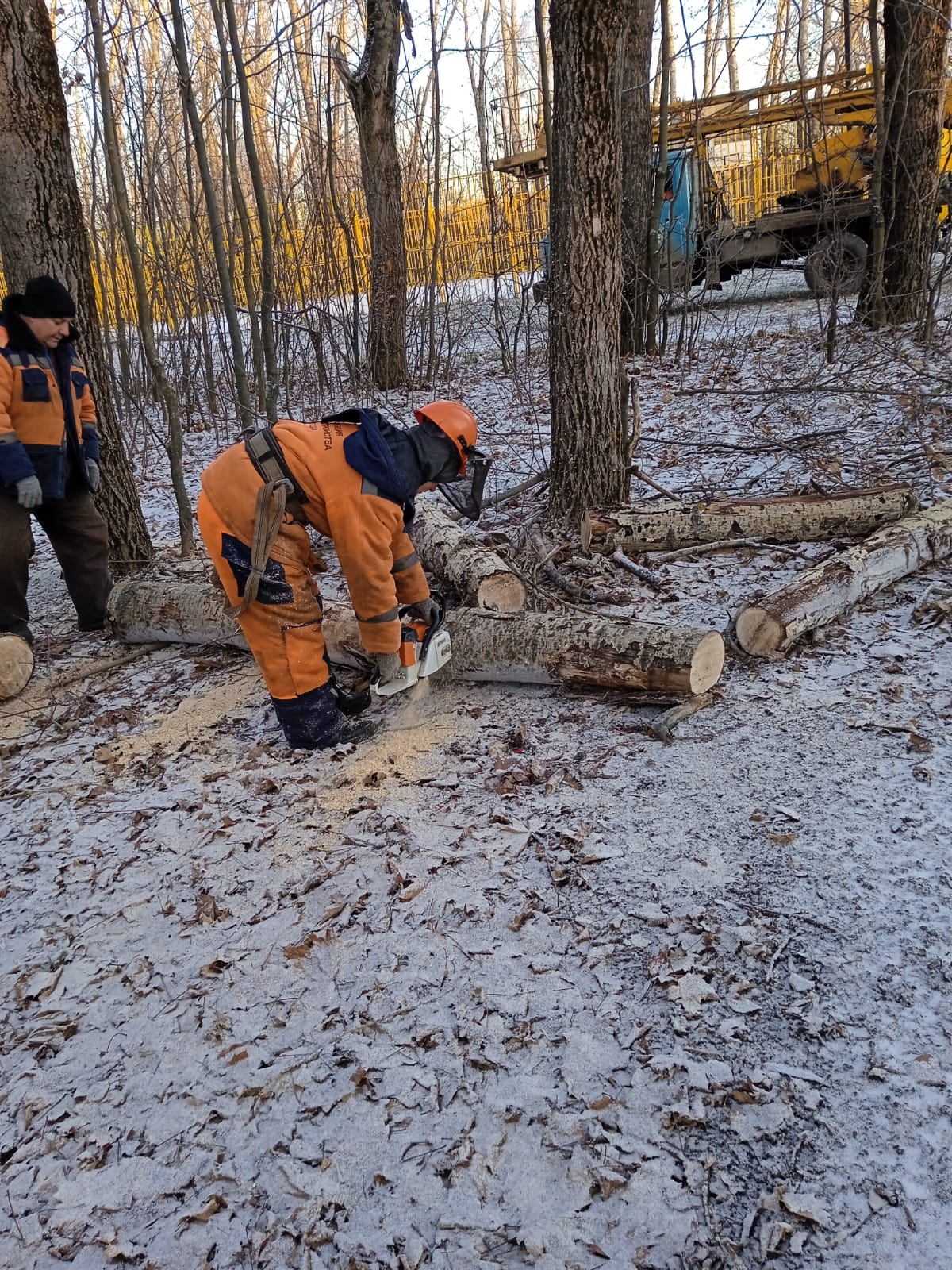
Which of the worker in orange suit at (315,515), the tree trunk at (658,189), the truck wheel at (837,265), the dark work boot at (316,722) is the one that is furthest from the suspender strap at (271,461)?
the tree trunk at (658,189)

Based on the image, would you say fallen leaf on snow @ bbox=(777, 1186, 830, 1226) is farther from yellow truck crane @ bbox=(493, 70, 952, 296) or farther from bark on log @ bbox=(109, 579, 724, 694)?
yellow truck crane @ bbox=(493, 70, 952, 296)

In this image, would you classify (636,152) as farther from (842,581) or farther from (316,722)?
(316,722)

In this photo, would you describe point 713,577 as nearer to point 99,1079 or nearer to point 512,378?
point 99,1079

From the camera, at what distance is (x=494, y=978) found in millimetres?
2383

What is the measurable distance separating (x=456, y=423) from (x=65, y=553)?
117 inches

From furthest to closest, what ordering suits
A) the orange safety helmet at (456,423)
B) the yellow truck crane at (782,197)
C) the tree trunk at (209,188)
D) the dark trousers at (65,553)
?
the yellow truck crane at (782,197)
the tree trunk at (209,188)
the dark trousers at (65,553)
the orange safety helmet at (456,423)

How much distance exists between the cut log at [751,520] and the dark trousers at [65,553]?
9.85 feet

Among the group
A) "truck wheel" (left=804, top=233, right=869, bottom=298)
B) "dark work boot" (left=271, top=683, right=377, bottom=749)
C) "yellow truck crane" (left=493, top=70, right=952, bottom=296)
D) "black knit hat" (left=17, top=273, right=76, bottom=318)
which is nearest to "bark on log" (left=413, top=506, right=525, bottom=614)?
"dark work boot" (left=271, top=683, right=377, bottom=749)

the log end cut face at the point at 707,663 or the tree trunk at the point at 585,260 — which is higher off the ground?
the tree trunk at the point at 585,260

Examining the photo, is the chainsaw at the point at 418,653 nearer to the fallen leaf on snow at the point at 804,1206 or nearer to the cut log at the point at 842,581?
the cut log at the point at 842,581

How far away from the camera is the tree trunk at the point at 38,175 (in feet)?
15.2

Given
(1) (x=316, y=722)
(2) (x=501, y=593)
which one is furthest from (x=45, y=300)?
(2) (x=501, y=593)

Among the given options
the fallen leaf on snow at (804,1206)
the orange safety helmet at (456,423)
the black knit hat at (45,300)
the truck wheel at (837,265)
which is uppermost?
the truck wheel at (837,265)

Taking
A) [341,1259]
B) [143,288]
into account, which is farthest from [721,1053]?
[143,288]
